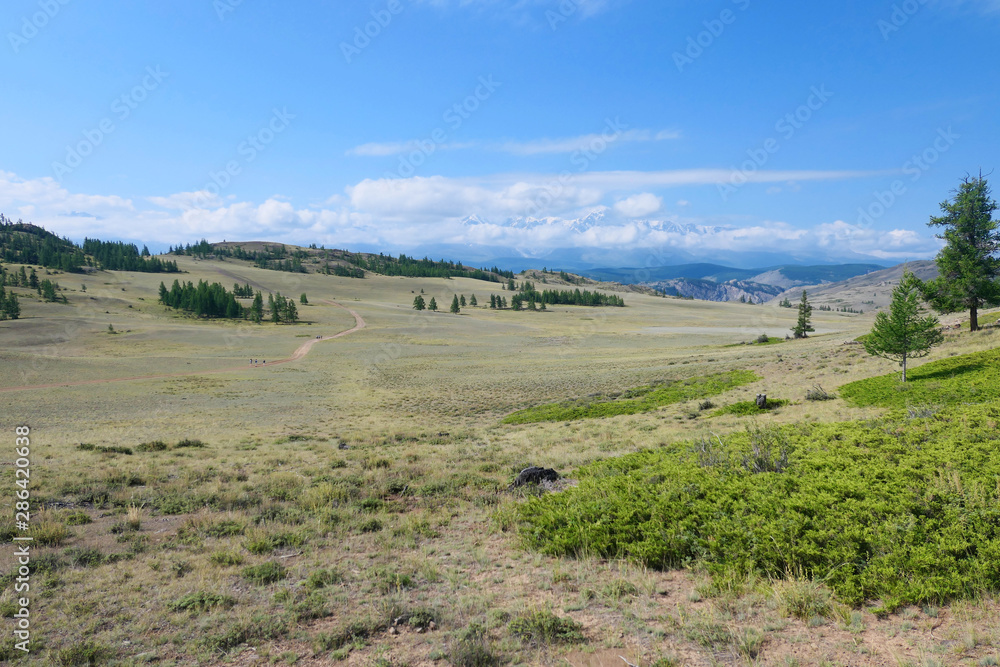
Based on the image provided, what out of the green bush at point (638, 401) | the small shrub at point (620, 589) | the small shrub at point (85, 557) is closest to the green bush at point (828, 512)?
the small shrub at point (620, 589)

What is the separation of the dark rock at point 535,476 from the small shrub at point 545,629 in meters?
5.88

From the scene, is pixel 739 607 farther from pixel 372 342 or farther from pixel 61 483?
pixel 372 342

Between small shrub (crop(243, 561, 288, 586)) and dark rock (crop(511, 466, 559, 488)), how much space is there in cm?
586

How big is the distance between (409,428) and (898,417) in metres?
19.8

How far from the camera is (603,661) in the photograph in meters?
5.09

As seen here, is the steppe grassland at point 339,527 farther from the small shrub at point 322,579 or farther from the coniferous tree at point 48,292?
the coniferous tree at point 48,292

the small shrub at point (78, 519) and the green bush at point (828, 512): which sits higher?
the green bush at point (828, 512)

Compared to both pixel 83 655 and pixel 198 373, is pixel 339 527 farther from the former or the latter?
pixel 198 373

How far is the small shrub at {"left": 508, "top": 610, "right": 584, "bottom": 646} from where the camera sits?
5.52 metres

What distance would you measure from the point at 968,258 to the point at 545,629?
38.2 metres

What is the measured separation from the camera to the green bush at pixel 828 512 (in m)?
5.75

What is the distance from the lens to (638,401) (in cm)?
2648

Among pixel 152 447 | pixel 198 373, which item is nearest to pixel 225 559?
pixel 152 447

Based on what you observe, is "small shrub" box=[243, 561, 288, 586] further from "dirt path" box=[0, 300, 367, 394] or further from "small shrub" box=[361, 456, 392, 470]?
"dirt path" box=[0, 300, 367, 394]
